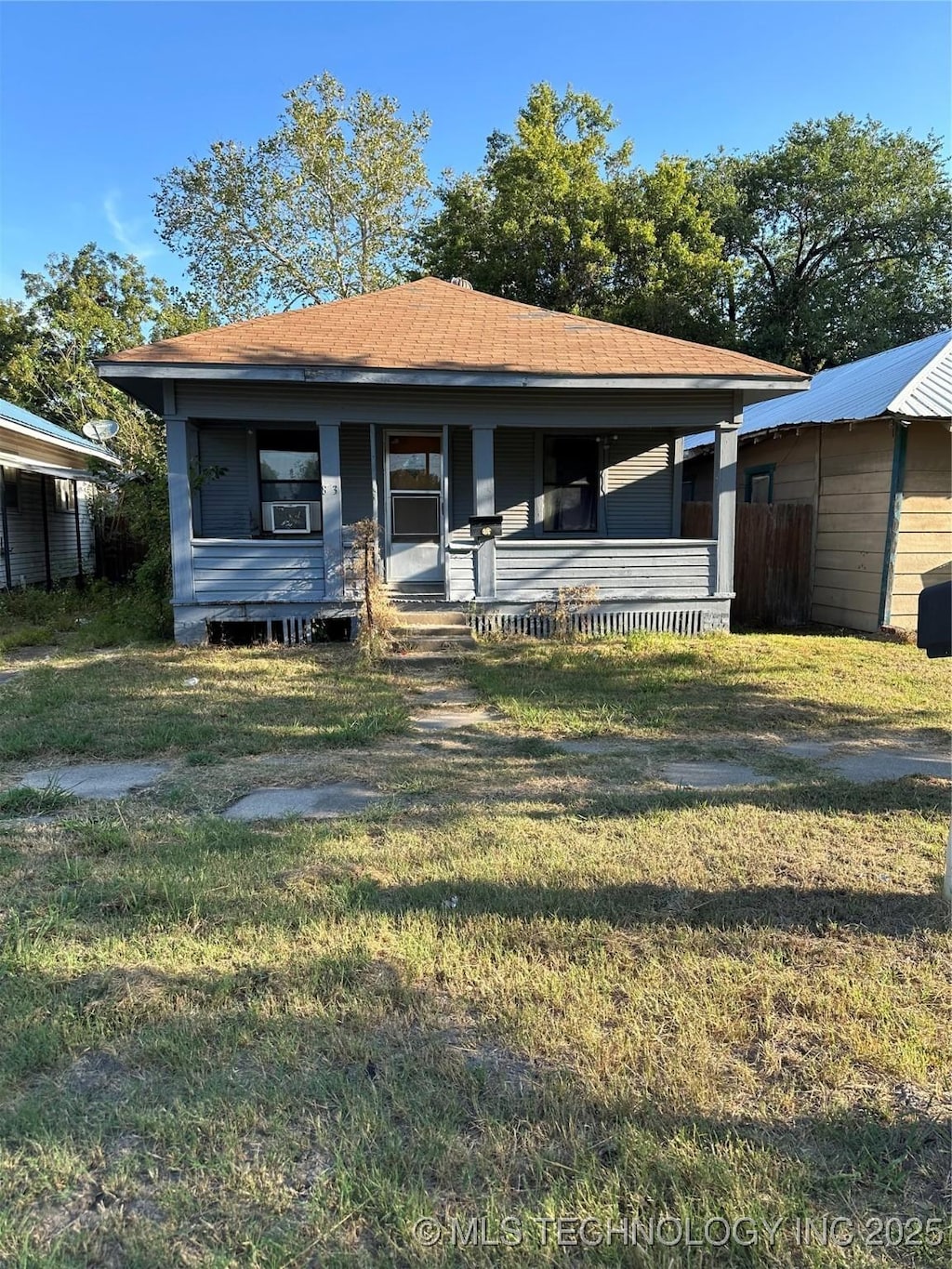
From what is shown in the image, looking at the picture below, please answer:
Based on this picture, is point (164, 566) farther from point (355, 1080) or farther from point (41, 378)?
point (41, 378)

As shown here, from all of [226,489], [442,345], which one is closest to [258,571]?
[226,489]

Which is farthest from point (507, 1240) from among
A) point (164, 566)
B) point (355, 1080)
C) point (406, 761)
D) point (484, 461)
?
point (164, 566)

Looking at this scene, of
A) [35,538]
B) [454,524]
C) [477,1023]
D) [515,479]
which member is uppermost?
[515,479]

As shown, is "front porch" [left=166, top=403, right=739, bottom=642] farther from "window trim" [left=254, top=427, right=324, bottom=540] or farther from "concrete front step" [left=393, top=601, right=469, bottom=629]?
"concrete front step" [left=393, top=601, right=469, bottom=629]

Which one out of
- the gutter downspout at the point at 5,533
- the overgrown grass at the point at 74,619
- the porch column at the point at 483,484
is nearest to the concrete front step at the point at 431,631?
the porch column at the point at 483,484

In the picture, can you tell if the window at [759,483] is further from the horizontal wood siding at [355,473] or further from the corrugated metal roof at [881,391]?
the horizontal wood siding at [355,473]

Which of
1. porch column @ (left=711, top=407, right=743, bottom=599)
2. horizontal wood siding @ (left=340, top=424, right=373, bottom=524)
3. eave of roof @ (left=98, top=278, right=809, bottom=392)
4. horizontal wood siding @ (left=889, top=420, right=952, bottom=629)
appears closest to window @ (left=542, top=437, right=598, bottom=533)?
eave of roof @ (left=98, top=278, right=809, bottom=392)

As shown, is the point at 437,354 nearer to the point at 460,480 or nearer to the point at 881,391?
the point at 460,480

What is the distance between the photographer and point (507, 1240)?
1.71m

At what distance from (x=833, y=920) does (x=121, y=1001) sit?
8.54 ft

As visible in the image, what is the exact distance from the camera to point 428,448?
11391 millimetres

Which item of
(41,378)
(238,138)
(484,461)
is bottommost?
(484,461)

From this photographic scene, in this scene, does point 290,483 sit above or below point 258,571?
Answer: above

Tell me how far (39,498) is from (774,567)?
15517 mm
